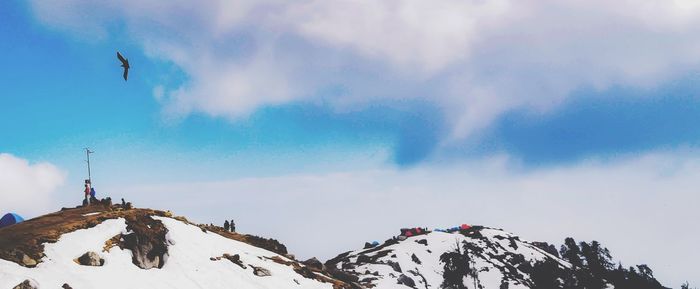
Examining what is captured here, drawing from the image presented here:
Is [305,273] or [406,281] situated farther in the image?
[406,281]

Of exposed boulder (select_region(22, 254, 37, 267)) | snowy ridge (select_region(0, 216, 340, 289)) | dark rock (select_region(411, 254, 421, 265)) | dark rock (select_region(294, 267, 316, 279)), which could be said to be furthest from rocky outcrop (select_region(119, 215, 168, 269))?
dark rock (select_region(411, 254, 421, 265))

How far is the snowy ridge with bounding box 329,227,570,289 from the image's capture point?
76.5 meters

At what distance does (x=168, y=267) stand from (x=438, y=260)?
73.0 meters

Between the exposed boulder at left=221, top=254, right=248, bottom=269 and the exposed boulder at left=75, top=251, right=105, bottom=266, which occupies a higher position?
the exposed boulder at left=221, top=254, right=248, bottom=269

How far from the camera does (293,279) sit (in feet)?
130

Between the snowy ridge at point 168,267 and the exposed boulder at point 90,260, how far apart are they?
1.04 ft

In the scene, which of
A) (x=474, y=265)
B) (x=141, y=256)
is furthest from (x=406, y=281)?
(x=141, y=256)

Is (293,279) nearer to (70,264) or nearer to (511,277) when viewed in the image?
(70,264)

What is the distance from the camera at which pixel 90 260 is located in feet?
84.9

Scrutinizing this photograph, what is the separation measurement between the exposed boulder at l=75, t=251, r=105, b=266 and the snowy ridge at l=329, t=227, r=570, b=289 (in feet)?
141

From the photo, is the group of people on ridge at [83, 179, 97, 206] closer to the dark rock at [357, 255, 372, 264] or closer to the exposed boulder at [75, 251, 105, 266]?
the exposed boulder at [75, 251, 105, 266]

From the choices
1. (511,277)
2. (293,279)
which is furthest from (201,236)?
(511,277)

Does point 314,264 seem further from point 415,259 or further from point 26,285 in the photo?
point 415,259

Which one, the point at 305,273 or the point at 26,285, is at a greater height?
the point at 305,273
